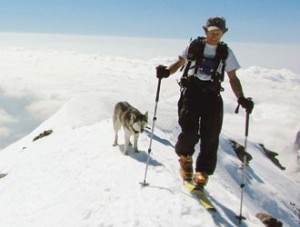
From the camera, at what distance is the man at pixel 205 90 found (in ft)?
34.5

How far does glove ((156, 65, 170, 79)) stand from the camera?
11281 millimetres

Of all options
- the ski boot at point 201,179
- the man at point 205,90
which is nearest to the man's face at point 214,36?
the man at point 205,90

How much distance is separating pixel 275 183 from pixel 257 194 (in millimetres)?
9710

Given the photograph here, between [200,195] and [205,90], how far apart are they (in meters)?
2.74

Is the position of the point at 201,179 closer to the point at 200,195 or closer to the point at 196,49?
the point at 200,195

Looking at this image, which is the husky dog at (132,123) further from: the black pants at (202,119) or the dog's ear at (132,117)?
the black pants at (202,119)

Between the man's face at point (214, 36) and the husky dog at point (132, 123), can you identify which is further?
the husky dog at point (132, 123)

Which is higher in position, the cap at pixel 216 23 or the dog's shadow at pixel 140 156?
the cap at pixel 216 23

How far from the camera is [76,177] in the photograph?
1306 centimetres

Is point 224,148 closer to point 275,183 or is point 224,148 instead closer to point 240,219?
point 275,183

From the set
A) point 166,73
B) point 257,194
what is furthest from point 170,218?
point 257,194

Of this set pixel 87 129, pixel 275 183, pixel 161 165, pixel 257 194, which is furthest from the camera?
pixel 275 183

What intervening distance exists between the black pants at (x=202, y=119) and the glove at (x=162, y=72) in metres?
0.71

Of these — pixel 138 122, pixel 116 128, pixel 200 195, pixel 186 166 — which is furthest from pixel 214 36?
pixel 116 128
